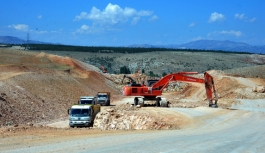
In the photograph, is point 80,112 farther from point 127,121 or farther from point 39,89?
point 39,89

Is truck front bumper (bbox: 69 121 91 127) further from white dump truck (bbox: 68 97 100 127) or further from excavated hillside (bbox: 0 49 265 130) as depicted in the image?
excavated hillside (bbox: 0 49 265 130)

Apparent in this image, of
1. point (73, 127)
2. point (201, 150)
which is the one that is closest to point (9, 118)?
point (73, 127)

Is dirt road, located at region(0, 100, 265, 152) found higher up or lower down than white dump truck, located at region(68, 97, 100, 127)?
higher up

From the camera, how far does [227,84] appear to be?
67500mm

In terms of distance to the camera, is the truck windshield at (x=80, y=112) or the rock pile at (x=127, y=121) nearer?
the rock pile at (x=127, y=121)

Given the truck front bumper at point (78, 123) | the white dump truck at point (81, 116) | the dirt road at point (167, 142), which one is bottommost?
the truck front bumper at point (78, 123)

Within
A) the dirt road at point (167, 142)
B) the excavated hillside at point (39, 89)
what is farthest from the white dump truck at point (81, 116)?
the dirt road at point (167, 142)

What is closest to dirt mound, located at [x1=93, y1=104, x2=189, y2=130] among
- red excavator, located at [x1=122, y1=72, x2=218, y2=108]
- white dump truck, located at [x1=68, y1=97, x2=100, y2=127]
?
white dump truck, located at [x1=68, y1=97, x2=100, y2=127]

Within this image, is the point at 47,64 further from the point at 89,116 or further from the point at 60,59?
the point at 89,116

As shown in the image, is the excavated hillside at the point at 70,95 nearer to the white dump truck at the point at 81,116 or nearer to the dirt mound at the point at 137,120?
the dirt mound at the point at 137,120

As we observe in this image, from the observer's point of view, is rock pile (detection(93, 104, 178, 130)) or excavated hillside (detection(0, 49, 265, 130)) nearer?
rock pile (detection(93, 104, 178, 130))

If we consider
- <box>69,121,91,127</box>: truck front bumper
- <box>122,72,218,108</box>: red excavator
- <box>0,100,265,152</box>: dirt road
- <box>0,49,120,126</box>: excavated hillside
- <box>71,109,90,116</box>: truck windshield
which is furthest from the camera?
<box>0,49,120,126</box>: excavated hillside

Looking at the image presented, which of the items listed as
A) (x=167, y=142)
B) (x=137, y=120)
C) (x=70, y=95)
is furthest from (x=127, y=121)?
(x=70, y=95)

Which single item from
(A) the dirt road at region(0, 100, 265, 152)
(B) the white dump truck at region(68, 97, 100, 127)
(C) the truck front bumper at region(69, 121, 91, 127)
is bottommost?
(C) the truck front bumper at region(69, 121, 91, 127)
